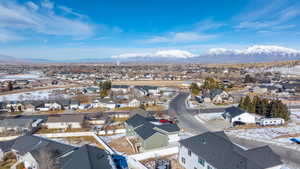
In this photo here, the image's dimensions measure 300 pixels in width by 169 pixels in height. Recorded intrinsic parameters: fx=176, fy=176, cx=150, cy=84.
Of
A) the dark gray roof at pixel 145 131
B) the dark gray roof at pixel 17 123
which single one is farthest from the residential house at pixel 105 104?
the dark gray roof at pixel 145 131

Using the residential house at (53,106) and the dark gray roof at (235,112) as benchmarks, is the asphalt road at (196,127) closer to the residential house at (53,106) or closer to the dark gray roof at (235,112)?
the dark gray roof at (235,112)

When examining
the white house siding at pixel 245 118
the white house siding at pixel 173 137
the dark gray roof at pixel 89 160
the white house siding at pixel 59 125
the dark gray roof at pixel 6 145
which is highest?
the dark gray roof at pixel 89 160

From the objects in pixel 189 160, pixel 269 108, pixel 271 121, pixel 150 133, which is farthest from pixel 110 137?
pixel 269 108

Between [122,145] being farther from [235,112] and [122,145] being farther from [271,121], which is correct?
[271,121]

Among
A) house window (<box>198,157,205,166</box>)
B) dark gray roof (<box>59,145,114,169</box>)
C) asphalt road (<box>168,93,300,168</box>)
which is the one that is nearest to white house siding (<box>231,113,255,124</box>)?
asphalt road (<box>168,93,300,168</box>)

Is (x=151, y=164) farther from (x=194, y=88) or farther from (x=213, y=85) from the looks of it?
(x=213, y=85)

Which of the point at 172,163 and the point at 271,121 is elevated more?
the point at 271,121
